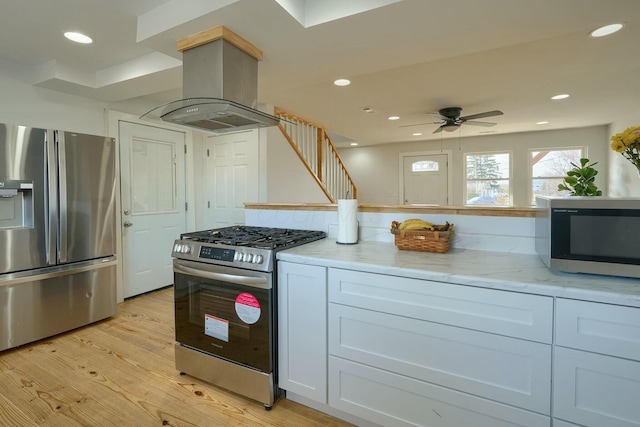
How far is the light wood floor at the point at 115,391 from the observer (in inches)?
67.1

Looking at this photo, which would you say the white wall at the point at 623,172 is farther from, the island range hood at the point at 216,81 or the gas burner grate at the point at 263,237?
the island range hood at the point at 216,81

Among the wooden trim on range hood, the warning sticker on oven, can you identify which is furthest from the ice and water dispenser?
the warning sticker on oven

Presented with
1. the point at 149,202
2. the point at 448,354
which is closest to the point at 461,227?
the point at 448,354

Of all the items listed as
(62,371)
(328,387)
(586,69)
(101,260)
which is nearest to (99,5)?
→ (101,260)

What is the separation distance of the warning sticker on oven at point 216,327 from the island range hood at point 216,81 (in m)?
1.22

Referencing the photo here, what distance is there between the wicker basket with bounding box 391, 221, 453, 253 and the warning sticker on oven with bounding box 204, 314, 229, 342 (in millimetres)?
1125

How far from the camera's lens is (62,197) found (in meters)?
2.64

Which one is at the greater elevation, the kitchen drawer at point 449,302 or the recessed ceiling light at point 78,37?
the recessed ceiling light at point 78,37

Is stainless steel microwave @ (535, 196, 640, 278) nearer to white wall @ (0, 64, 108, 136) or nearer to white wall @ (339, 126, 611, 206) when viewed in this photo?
white wall @ (0, 64, 108, 136)

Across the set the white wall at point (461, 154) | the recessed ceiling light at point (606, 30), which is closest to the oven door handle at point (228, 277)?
the recessed ceiling light at point (606, 30)

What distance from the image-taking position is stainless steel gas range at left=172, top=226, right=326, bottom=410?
5.72ft

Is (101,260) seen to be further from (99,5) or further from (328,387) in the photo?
(328,387)

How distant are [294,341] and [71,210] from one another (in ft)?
7.63

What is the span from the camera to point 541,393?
47.4 inches
